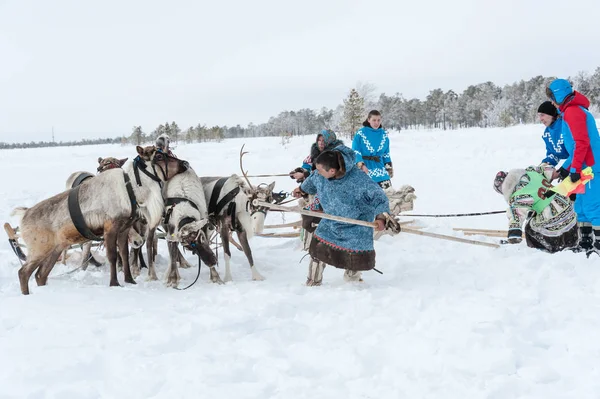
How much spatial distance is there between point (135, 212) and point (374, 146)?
353 cm

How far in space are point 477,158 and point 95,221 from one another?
1701cm

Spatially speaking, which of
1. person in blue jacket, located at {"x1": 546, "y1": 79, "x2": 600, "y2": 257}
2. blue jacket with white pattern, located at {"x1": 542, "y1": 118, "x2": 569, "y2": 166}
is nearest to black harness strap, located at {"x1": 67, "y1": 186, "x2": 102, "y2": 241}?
person in blue jacket, located at {"x1": 546, "y1": 79, "x2": 600, "y2": 257}

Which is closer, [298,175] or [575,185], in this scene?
[575,185]

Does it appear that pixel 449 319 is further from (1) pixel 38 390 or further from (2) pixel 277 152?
(2) pixel 277 152

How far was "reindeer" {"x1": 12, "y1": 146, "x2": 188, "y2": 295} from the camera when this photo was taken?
15.0 feet

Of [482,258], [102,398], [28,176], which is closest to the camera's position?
[102,398]

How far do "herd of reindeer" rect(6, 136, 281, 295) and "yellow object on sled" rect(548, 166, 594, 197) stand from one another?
10.6 ft

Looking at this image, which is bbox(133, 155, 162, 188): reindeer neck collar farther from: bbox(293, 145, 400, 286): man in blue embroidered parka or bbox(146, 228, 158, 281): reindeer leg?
bbox(293, 145, 400, 286): man in blue embroidered parka

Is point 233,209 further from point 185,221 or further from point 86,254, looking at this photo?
point 86,254

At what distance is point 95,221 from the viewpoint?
458 cm

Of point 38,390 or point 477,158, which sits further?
point 477,158

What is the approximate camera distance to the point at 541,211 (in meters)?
5.01

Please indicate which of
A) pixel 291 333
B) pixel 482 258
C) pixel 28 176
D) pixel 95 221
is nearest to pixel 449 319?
pixel 291 333

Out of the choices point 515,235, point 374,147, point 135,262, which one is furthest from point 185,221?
point 515,235
